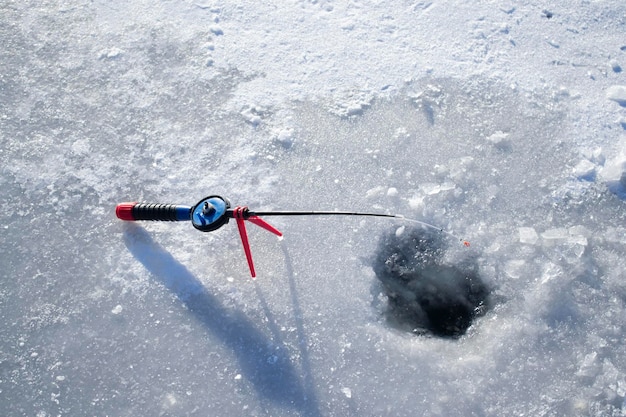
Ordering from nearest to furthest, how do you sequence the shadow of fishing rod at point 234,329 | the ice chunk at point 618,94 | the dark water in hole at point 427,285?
the shadow of fishing rod at point 234,329, the dark water in hole at point 427,285, the ice chunk at point 618,94

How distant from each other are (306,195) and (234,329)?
0.72 meters

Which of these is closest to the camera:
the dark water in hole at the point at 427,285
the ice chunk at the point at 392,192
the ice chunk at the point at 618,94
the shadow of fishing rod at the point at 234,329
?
the shadow of fishing rod at the point at 234,329

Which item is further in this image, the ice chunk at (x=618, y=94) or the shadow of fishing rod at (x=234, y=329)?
the ice chunk at (x=618, y=94)

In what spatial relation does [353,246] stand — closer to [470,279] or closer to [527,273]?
[470,279]

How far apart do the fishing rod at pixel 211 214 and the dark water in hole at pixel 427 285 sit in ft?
0.32

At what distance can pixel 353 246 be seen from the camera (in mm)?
2473

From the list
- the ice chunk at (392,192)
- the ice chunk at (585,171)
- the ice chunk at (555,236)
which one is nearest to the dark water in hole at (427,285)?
the ice chunk at (392,192)

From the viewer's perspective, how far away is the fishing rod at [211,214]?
2.21 metres

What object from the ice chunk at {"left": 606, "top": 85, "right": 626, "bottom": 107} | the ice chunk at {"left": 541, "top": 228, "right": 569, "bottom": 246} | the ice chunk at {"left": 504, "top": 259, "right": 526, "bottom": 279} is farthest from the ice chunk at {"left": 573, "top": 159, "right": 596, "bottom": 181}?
the ice chunk at {"left": 504, "top": 259, "right": 526, "bottom": 279}

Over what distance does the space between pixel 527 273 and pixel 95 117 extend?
7.36ft

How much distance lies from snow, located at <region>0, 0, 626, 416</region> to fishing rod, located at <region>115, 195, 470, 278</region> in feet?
0.41

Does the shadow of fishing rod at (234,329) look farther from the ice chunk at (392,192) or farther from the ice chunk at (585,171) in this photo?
the ice chunk at (585,171)

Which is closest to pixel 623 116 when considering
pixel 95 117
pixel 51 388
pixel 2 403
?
pixel 95 117

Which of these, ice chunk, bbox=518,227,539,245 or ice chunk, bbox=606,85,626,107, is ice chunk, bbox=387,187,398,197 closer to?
ice chunk, bbox=518,227,539,245
